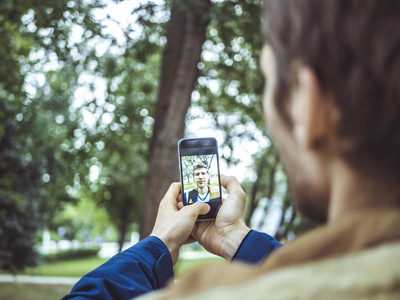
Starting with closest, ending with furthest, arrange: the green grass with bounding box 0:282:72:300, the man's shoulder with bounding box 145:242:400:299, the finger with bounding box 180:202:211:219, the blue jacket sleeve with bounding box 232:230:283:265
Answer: the man's shoulder with bounding box 145:242:400:299
the blue jacket sleeve with bounding box 232:230:283:265
the finger with bounding box 180:202:211:219
the green grass with bounding box 0:282:72:300

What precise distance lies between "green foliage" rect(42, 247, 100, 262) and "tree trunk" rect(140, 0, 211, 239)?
101 ft

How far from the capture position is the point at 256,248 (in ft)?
6.04

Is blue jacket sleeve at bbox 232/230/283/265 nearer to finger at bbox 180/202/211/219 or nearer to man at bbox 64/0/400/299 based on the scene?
finger at bbox 180/202/211/219

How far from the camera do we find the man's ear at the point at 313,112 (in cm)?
88

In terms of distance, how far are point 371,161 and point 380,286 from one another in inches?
10.1

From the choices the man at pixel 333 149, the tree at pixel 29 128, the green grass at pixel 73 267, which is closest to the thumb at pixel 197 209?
the man at pixel 333 149

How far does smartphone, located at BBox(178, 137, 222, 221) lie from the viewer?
7.45ft

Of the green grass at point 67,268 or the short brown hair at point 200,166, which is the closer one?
the short brown hair at point 200,166

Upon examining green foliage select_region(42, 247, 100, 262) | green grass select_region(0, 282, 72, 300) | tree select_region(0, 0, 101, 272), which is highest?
tree select_region(0, 0, 101, 272)

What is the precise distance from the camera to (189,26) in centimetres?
761

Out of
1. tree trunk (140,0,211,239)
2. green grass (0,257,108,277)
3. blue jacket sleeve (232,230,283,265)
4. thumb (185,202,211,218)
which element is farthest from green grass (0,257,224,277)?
blue jacket sleeve (232,230,283,265)

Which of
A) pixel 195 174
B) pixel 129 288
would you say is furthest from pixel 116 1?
pixel 129 288

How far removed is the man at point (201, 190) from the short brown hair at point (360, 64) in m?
1.43

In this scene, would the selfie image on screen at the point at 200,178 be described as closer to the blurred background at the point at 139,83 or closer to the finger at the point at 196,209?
the finger at the point at 196,209
